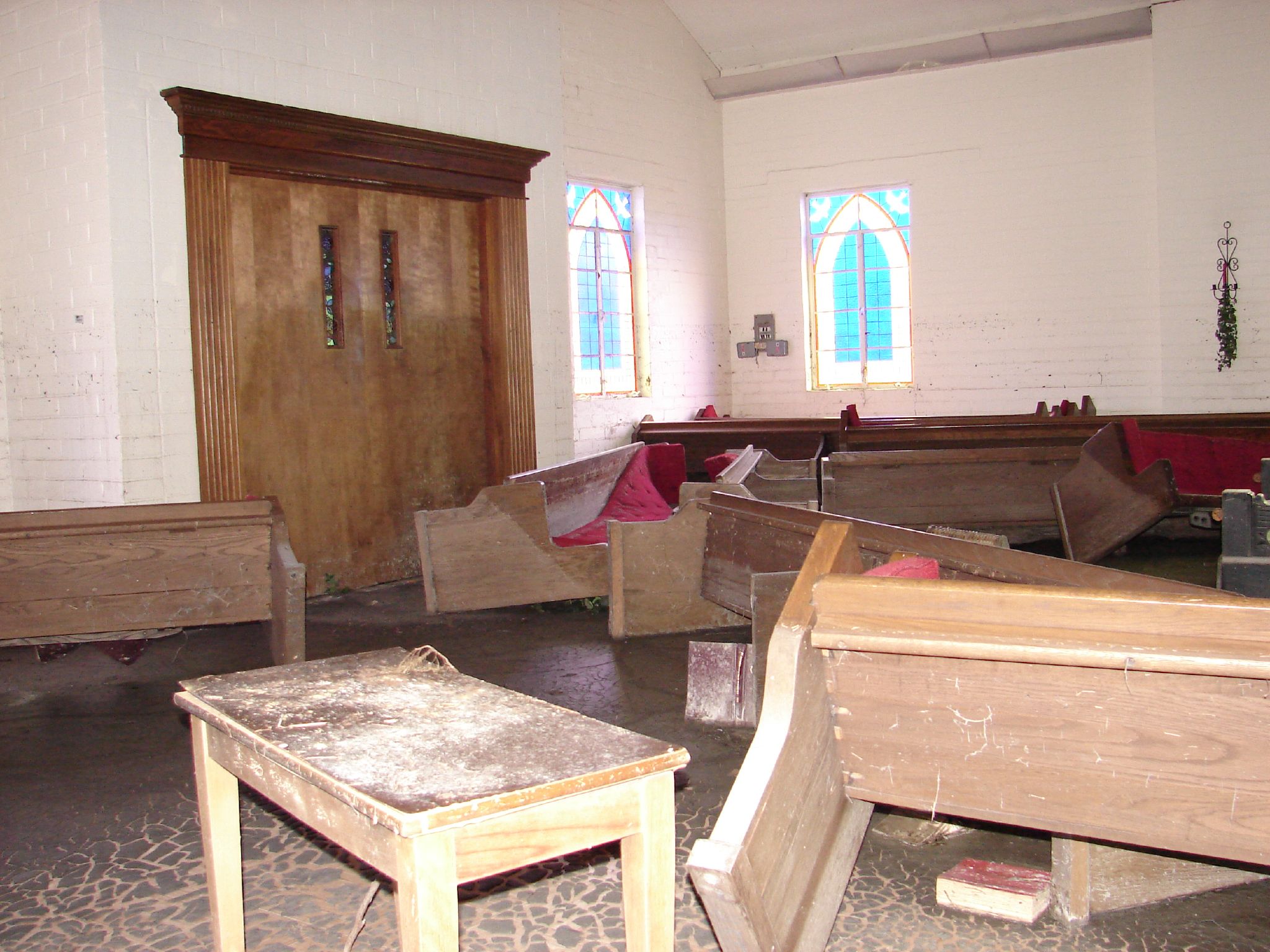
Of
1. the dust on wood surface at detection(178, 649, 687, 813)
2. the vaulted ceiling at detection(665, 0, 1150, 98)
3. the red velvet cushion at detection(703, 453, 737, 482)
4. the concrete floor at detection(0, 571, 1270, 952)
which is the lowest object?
the concrete floor at detection(0, 571, 1270, 952)

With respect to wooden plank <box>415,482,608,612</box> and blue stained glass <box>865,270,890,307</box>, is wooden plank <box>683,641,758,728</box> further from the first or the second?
blue stained glass <box>865,270,890,307</box>

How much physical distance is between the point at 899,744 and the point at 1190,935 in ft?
2.77

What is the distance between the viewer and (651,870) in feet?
5.35

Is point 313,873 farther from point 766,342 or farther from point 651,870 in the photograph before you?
point 766,342

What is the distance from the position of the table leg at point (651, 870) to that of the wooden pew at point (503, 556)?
3.54 meters

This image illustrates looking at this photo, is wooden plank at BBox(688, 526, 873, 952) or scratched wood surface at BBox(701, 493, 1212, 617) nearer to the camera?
wooden plank at BBox(688, 526, 873, 952)

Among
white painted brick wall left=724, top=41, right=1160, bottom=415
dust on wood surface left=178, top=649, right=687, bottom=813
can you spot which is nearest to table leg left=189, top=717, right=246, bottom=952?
dust on wood surface left=178, top=649, right=687, bottom=813

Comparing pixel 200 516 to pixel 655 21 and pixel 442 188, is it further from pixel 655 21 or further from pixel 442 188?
pixel 655 21

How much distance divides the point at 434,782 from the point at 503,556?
3875 millimetres

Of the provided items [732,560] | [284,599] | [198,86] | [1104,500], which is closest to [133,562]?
[284,599]

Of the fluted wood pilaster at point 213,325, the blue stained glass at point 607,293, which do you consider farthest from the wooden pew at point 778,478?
the blue stained glass at point 607,293

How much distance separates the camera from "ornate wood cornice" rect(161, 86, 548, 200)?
18.1ft

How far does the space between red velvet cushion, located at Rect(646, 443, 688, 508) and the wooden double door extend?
1248mm

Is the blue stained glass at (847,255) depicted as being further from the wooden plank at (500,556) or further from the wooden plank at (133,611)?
the wooden plank at (133,611)
